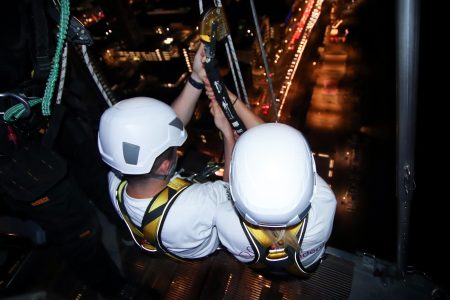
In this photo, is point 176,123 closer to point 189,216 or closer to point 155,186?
point 155,186

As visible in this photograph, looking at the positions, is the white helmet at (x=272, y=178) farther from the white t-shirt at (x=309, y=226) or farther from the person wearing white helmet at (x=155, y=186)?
the person wearing white helmet at (x=155, y=186)

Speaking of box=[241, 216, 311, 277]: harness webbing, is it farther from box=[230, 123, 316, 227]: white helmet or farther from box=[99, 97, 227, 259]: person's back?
box=[99, 97, 227, 259]: person's back

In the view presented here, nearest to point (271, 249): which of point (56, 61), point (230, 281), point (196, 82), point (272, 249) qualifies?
point (272, 249)

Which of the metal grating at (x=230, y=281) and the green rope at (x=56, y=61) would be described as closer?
the green rope at (x=56, y=61)

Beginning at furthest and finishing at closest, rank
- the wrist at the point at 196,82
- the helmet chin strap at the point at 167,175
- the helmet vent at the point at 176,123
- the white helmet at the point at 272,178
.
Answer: the wrist at the point at 196,82 → the helmet vent at the point at 176,123 → the helmet chin strap at the point at 167,175 → the white helmet at the point at 272,178

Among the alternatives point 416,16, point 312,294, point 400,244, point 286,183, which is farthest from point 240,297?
point 416,16

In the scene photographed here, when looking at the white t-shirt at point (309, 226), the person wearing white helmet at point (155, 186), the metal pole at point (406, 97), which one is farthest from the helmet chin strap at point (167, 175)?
the metal pole at point (406, 97)

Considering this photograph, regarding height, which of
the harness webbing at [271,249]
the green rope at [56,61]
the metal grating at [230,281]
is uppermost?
the green rope at [56,61]
